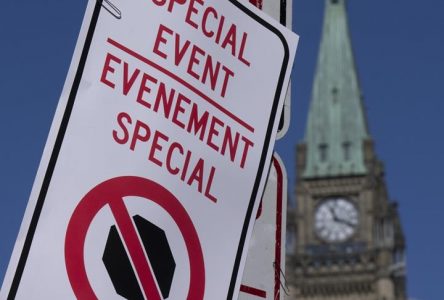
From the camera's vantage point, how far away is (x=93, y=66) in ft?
6.50

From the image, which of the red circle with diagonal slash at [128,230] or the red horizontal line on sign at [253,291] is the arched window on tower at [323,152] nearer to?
the red horizontal line on sign at [253,291]

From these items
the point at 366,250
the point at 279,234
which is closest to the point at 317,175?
the point at 366,250

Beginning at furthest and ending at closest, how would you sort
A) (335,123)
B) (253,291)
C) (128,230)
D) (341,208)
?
(335,123) < (341,208) < (253,291) < (128,230)

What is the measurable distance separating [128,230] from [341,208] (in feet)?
241

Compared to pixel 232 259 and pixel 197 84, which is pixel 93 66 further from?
pixel 232 259

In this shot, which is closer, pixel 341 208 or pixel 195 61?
pixel 195 61

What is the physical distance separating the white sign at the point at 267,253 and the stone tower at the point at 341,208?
6930cm

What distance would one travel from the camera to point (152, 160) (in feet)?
6.58

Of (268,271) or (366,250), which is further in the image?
(366,250)

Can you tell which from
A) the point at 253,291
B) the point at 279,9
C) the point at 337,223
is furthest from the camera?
the point at 337,223

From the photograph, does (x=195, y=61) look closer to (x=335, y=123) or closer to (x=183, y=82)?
(x=183, y=82)

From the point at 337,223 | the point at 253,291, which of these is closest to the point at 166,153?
the point at 253,291

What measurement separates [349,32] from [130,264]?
78.2 meters

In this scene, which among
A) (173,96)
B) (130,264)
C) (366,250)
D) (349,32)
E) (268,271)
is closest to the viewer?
(130,264)
